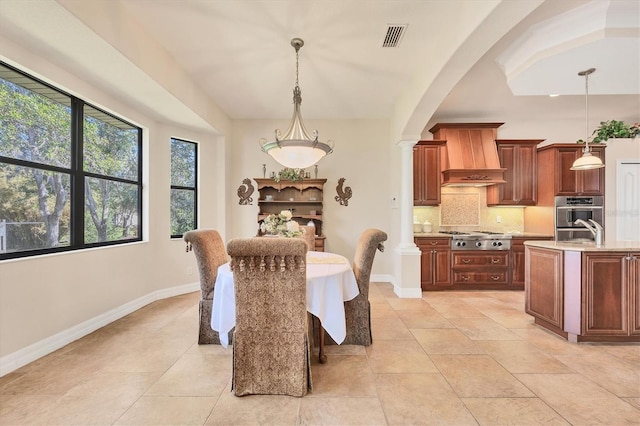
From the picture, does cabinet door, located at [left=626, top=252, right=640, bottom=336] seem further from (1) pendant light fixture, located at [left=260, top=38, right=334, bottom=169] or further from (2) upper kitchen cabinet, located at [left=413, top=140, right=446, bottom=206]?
(1) pendant light fixture, located at [left=260, top=38, right=334, bottom=169]

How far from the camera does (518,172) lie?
486cm

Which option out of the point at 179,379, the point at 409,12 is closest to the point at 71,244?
the point at 179,379

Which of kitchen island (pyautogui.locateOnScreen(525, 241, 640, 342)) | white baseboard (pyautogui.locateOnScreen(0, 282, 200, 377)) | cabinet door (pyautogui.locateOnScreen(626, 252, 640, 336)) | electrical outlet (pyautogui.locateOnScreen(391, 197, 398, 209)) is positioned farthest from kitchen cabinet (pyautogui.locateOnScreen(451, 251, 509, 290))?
white baseboard (pyautogui.locateOnScreen(0, 282, 200, 377))

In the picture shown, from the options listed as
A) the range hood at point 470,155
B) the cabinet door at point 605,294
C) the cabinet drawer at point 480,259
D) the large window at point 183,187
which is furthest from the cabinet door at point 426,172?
the large window at point 183,187

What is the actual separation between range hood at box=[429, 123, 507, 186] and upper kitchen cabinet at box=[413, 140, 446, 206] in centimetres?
13

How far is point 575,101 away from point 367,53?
372 cm

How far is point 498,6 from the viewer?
6.18 feet

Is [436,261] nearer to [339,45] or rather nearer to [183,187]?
[339,45]

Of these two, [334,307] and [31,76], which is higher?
[31,76]

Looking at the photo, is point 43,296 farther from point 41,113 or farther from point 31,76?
point 31,76

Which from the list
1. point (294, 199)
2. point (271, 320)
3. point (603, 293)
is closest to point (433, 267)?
point (603, 293)

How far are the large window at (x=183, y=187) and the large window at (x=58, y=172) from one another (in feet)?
2.16

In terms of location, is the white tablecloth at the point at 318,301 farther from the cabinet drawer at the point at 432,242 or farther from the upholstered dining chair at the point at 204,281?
the cabinet drawer at the point at 432,242

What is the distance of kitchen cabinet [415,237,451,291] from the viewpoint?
181 inches
